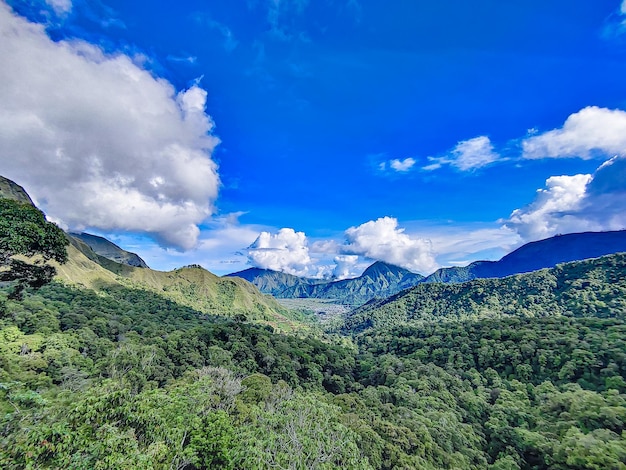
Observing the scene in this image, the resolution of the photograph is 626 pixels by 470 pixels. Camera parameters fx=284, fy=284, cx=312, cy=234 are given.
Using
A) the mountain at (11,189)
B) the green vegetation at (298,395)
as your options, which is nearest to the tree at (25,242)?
the green vegetation at (298,395)

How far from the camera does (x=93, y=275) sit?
5566 inches

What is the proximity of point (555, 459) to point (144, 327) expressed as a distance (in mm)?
99819

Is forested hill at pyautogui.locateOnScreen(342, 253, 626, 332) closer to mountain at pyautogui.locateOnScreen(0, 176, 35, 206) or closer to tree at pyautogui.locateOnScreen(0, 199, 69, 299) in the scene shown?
tree at pyautogui.locateOnScreen(0, 199, 69, 299)

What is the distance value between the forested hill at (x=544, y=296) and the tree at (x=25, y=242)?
5734 inches

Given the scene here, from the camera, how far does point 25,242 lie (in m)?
18.8

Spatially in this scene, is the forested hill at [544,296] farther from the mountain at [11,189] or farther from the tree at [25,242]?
the mountain at [11,189]

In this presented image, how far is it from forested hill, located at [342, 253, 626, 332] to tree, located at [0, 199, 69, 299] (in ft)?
478

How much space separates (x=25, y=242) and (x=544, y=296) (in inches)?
7424

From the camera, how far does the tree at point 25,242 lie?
17953mm

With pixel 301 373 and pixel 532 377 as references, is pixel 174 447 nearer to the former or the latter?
pixel 301 373

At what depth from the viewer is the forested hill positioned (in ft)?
382

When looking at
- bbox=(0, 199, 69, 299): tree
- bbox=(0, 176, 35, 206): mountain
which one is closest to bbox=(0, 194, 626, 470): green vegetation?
bbox=(0, 199, 69, 299): tree

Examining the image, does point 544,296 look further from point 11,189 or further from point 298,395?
point 11,189

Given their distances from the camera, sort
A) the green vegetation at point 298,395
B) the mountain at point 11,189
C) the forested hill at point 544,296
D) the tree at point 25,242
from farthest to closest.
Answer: the mountain at point 11,189, the forested hill at point 544,296, the tree at point 25,242, the green vegetation at point 298,395
